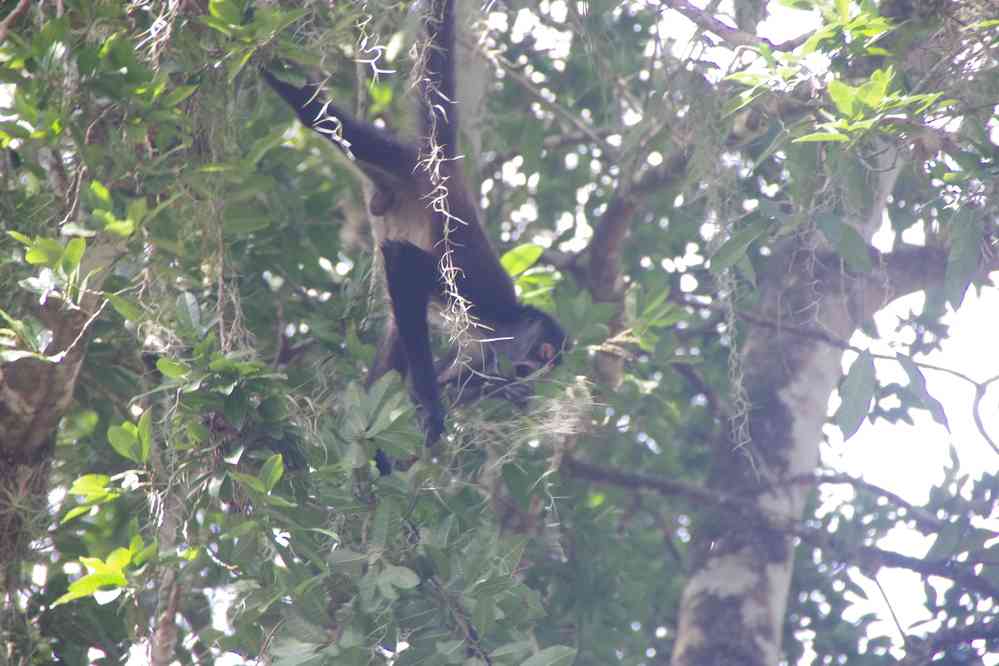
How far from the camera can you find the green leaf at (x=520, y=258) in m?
3.54

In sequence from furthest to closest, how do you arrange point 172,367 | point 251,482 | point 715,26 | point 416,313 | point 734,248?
point 416,313, point 715,26, point 734,248, point 172,367, point 251,482

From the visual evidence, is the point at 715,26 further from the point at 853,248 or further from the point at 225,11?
the point at 225,11

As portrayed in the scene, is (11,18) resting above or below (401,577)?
above

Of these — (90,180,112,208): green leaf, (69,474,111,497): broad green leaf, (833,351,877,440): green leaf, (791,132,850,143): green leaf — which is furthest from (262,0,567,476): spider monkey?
(791,132,850,143): green leaf

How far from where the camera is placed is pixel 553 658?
217 cm

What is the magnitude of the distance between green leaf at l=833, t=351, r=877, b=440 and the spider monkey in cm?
97

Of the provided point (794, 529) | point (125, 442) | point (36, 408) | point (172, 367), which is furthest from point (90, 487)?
point (794, 529)

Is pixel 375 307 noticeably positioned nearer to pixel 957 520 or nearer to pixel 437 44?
pixel 437 44

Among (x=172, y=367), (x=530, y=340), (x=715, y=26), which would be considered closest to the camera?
(x=172, y=367)

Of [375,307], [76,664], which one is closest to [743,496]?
[375,307]

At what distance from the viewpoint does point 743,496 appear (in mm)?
3736

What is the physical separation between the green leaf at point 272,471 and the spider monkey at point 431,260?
722 millimetres

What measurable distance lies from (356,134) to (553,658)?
160 cm

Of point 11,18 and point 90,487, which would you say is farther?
point 11,18
